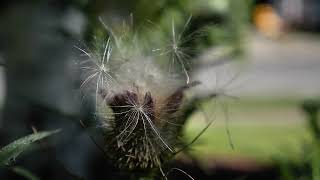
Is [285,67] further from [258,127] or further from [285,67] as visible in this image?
[258,127]

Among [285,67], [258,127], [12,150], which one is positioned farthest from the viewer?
[285,67]

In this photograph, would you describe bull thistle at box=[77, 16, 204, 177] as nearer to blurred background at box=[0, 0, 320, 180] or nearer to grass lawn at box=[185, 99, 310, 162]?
blurred background at box=[0, 0, 320, 180]

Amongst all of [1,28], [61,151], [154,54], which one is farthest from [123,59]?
[1,28]

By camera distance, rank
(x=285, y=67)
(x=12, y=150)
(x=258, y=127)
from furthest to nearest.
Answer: (x=285, y=67)
(x=258, y=127)
(x=12, y=150)

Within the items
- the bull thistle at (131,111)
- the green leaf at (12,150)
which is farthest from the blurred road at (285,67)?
the green leaf at (12,150)

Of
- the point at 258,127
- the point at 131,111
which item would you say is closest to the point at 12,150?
the point at 131,111

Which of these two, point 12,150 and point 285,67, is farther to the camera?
point 285,67
